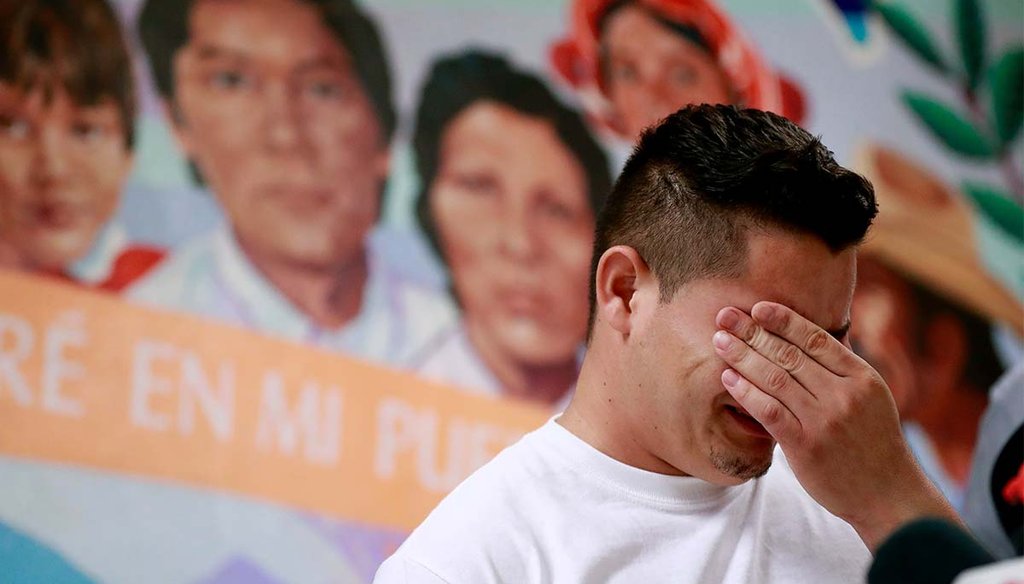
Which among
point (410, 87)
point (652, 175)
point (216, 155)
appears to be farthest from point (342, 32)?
point (652, 175)

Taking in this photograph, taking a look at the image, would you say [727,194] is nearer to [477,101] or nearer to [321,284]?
[321,284]

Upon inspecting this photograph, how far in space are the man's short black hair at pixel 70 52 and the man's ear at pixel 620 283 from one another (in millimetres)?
1254

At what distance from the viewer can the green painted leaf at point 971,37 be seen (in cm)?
349

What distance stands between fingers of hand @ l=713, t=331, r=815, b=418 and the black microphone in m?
0.37

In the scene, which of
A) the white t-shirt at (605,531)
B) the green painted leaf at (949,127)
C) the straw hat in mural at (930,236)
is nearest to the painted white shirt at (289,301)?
the white t-shirt at (605,531)

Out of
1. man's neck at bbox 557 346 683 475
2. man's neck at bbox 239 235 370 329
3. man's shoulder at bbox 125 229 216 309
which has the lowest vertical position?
man's neck at bbox 239 235 370 329

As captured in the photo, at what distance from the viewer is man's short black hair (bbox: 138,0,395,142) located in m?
2.38

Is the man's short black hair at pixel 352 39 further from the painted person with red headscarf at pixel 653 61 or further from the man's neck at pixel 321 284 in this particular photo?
the painted person with red headscarf at pixel 653 61

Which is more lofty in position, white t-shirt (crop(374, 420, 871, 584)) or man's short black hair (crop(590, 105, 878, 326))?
man's short black hair (crop(590, 105, 878, 326))

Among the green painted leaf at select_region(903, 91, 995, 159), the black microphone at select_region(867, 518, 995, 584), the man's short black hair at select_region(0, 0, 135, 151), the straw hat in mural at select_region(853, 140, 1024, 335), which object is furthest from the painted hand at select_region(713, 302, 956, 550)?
the green painted leaf at select_region(903, 91, 995, 159)

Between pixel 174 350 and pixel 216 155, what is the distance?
38 centimetres

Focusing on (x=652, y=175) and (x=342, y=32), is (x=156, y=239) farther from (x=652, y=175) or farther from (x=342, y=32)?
(x=652, y=175)

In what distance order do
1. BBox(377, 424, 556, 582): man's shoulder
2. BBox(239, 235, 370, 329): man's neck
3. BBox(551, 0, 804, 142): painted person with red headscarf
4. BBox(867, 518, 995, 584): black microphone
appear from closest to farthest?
BBox(867, 518, 995, 584): black microphone, BBox(377, 424, 556, 582): man's shoulder, BBox(239, 235, 370, 329): man's neck, BBox(551, 0, 804, 142): painted person with red headscarf

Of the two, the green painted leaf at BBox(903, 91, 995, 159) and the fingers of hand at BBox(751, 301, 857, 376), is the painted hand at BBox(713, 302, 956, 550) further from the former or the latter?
the green painted leaf at BBox(903, 91, 995, 159)
